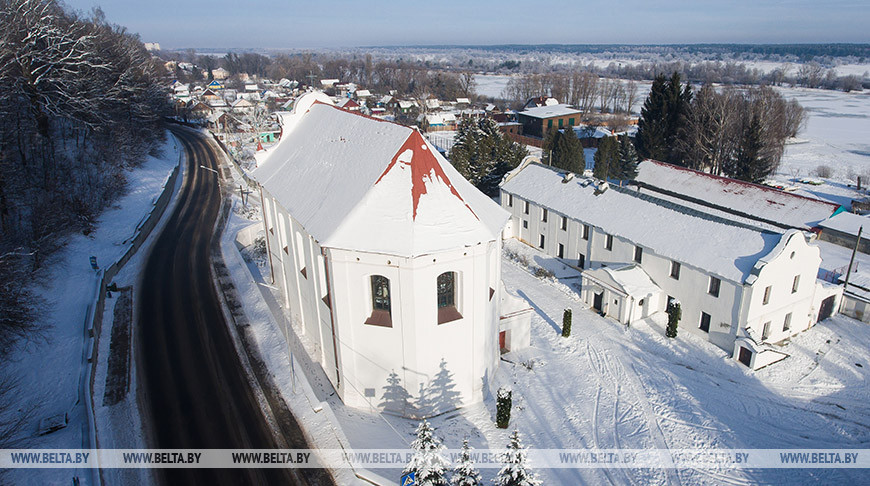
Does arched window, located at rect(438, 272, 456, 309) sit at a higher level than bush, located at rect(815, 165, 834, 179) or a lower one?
higher

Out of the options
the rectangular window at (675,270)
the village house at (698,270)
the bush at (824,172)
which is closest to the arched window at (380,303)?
the village house at (698,270)

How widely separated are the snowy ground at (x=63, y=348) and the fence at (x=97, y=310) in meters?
0.28

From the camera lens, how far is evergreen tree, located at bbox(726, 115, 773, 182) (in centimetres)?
4784

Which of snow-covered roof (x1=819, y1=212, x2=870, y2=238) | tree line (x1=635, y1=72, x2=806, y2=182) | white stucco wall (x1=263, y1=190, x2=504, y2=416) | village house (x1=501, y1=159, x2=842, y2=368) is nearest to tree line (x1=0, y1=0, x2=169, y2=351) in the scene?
white stucco wall (x1=263, y1=190, x2=504, y2=416)

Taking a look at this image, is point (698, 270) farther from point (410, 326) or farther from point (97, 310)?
point (97, 310)

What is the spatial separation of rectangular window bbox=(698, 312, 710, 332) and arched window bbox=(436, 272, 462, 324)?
15570 millimetres

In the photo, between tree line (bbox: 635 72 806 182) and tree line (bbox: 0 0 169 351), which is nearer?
tree line (bbox: 0 0 169 351)

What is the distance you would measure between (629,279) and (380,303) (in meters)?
16.4

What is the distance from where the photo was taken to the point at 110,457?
1800 centimetres

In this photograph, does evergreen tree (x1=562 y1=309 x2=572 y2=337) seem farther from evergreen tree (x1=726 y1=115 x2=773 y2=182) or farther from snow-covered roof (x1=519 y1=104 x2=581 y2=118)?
snow-covered roof (x1=519 y1=104 x2=581 y2=118)

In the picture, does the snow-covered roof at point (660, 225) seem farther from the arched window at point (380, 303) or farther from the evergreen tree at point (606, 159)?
the arched window at point (380, 303)

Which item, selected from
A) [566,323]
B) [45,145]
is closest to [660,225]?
[566,323]

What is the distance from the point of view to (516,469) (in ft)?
43.7

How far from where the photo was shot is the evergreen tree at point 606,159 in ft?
172
